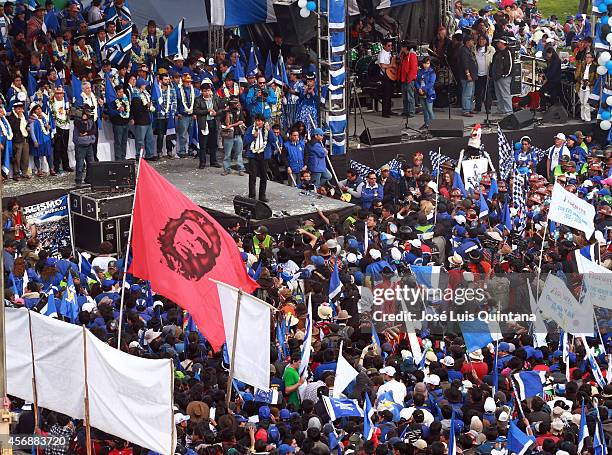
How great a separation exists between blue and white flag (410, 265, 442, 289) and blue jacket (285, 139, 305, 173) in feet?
20.7

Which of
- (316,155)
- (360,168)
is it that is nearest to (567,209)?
(316,155)

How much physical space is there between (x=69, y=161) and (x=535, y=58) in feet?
34.2

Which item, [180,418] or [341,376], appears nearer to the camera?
[180,418]

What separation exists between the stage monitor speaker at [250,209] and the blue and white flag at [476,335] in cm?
599

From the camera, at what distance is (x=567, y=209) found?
64.8 ft

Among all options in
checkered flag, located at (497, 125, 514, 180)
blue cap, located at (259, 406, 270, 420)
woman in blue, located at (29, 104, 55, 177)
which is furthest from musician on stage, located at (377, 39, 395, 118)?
blue cap, located at (259, 406, 270, 420)

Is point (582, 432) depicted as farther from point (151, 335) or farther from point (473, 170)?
point (473, 170)

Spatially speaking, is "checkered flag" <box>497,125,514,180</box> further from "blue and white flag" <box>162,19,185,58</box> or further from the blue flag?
"blue and white flag" <box>162,19,185,58</box>

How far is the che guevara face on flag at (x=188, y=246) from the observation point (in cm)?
1691

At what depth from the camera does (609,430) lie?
628 inches

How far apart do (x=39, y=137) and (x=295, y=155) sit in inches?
159

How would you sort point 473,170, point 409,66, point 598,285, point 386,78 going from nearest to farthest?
point 598,285 → point 473,170 → point 409,66 → point 386,78

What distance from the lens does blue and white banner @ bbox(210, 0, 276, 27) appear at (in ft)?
89.8

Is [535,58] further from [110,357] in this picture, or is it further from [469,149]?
[110,357]
